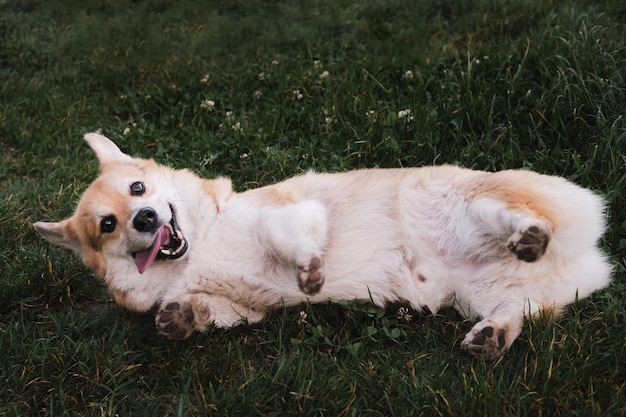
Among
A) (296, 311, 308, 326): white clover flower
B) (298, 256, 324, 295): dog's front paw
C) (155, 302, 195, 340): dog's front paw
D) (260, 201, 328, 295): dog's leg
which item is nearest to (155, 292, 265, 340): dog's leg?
(155, 302, 195, 340): dog's front paw

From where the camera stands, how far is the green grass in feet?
9.54

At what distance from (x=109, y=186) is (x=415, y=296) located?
2011mm

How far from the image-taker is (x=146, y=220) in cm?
333

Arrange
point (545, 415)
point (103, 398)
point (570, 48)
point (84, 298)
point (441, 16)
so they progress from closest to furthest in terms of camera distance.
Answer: point (545, 415) → point (103, 398) → point (84, 298) → point (570, 48) → point (441, 16)

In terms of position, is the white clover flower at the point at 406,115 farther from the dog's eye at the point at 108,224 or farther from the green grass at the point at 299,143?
the dog's eye at the point at 108,224

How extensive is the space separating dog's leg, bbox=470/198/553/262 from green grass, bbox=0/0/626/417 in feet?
1.52

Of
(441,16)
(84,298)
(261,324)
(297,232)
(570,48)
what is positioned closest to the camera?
(297,232)

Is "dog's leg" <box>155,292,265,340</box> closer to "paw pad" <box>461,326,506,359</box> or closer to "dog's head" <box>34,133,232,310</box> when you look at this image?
"dog's head" <box>34,133,232,310</box>

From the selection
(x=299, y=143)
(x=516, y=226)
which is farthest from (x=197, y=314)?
(x=299, y=143)

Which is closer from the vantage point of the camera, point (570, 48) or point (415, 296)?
point (415, 296)

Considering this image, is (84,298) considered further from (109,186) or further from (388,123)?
(388,123)

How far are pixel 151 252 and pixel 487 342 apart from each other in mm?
1937

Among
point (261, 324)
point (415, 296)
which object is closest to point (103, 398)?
point (261, 324)

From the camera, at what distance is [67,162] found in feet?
18.3
